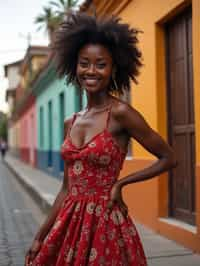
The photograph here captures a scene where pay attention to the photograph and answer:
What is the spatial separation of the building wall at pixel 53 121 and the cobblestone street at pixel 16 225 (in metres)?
2.75

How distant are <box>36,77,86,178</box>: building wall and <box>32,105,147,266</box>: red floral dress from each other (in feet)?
36.2

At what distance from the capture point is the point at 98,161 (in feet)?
7.05

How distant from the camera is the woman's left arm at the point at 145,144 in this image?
2180 mm

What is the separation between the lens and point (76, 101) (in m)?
13.3

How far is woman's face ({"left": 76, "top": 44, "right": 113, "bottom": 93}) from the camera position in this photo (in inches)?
87.7

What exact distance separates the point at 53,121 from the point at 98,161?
51.5 ft

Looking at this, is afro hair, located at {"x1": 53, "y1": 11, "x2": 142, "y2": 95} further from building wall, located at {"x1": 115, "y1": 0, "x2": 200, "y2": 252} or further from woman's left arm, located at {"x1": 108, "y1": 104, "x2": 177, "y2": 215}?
building wall, located at {"x1": 115, "y1": 0, "x2": 200, "y2": 252}

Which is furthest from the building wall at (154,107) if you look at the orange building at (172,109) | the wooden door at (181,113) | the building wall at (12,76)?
the building wall at (12,76)

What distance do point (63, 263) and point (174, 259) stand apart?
3212mm

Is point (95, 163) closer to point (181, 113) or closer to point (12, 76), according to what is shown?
point (181, 113)

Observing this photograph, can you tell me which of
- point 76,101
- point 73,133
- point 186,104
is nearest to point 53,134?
point 76,101

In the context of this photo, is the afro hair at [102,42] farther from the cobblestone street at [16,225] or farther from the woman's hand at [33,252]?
the cobblestone street at [16,225]

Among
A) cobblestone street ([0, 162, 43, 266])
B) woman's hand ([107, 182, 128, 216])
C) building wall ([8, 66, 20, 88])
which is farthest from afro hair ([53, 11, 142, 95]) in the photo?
building wall ([8, 66, 20, 88])

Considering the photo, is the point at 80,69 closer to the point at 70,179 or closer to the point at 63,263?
the point at 70,179
